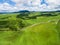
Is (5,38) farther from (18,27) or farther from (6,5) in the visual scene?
Result: (6,5)

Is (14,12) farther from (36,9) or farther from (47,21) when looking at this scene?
(47,21)

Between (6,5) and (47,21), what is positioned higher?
(6,5)

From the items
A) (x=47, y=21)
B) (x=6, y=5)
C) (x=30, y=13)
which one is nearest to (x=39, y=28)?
(x=47, y=21)

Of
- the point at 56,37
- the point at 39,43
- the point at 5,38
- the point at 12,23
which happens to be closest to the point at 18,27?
the point at 12,23

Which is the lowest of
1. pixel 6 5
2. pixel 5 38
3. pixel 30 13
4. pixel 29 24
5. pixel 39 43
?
pixel 39 43

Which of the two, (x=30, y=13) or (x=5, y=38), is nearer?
(x=5, y=38)

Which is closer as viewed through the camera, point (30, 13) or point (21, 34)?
point (21, 34)
